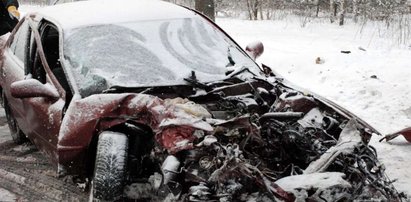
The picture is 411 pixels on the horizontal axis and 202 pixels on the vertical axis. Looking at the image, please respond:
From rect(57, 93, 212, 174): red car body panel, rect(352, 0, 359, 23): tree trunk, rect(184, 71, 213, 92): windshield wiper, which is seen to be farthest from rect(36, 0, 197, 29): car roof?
rect(352, 0, 359, 23): tree trunk

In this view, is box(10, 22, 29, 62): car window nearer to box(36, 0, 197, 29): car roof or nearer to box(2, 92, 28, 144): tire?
box(36, 0, 197, 29): car roof

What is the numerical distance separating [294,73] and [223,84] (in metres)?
4.72

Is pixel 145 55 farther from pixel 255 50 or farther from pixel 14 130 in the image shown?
pixel 14 130

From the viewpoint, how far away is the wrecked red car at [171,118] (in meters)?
2.72

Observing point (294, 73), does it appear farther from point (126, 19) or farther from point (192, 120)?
point (192, 120)

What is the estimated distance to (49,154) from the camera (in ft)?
12.5

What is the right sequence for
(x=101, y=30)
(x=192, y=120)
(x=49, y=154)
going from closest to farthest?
(x=192, y=120), (x=49, y=154), (x=101, y=30)

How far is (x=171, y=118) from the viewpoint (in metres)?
3.02

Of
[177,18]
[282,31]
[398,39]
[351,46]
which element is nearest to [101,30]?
[177,18]

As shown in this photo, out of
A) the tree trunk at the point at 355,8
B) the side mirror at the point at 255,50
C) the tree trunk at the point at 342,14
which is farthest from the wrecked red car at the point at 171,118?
the tree trunk at the point at 355,8

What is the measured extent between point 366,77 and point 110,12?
4.56 metres

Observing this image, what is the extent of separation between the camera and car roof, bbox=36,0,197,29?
420cm

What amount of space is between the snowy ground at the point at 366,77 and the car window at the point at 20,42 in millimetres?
3741

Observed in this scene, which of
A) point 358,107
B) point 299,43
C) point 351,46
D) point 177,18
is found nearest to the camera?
point 177,18
